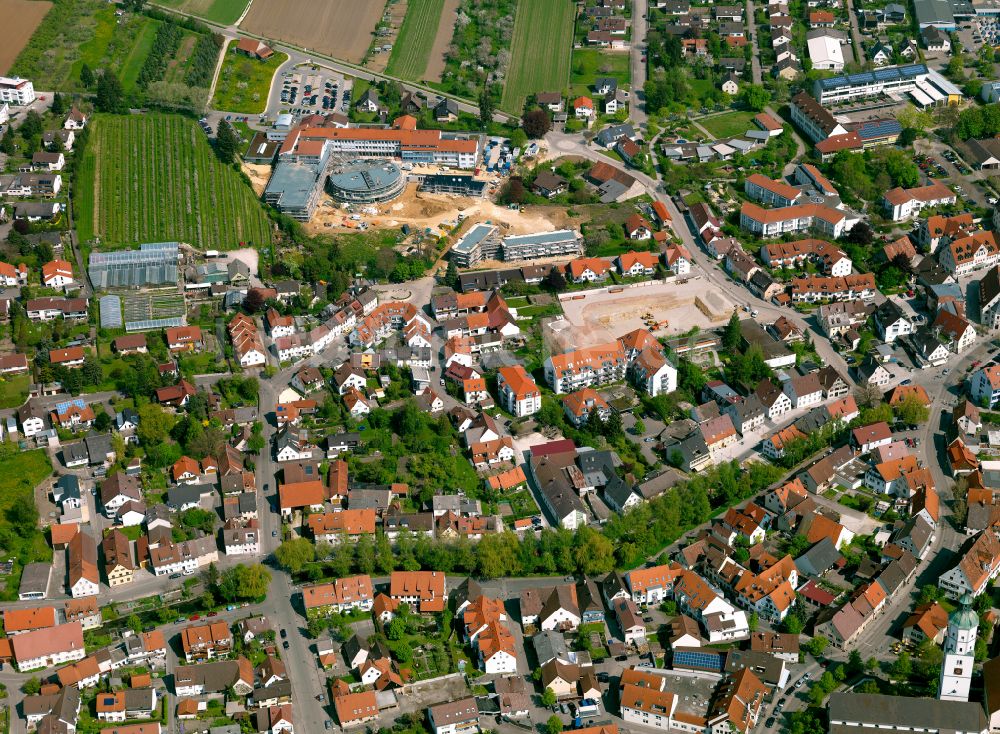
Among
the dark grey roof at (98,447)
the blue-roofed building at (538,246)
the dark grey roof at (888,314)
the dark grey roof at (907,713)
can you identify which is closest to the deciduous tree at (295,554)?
the dark grey roof at (98,447)

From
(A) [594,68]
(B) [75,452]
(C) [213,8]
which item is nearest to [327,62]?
(C) [213,8]

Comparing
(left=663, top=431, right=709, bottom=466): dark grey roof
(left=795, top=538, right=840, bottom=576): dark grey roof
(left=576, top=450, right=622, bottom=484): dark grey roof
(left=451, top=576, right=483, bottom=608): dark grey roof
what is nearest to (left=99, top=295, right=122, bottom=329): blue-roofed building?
(left=576, top=450, right=622, bottom=484): dark grey roof

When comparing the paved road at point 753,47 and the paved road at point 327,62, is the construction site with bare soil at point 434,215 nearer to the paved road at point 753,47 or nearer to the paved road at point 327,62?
the paved road at point 327,62

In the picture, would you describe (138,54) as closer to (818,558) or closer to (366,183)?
(366,183)

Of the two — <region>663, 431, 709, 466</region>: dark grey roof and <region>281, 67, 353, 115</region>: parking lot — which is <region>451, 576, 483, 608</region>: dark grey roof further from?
<region>281, 67, 353, 115</region>: parking lot

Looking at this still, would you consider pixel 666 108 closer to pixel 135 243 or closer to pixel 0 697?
pixel 135 243

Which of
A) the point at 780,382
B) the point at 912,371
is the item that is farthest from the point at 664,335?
the point at 912,371
